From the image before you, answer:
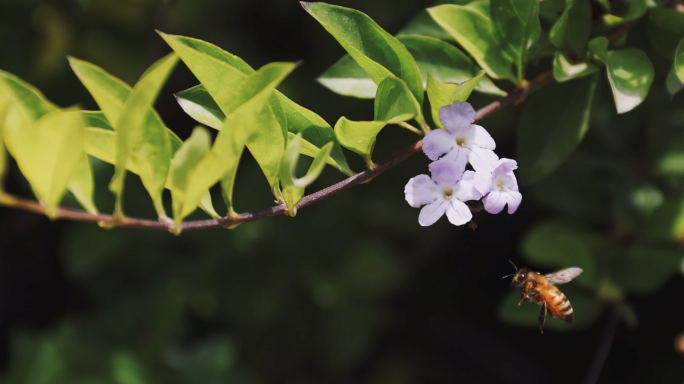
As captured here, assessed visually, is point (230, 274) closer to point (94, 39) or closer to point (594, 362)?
point (94, 39)

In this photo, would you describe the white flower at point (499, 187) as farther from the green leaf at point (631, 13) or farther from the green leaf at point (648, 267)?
the green leaf at point (648, 267)

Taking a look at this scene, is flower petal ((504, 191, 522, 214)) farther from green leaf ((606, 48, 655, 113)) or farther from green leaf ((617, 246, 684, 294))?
green leaf ((617, 246, 684, 294))

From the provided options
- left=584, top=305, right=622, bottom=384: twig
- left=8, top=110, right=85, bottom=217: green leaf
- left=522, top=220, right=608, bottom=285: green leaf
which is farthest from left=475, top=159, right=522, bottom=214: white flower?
left=584, top=305, right=622, bottom=384: twig

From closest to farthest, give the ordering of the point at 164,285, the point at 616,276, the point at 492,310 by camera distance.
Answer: the point at 616,276 < the point at 164,285 < the point at 492,310

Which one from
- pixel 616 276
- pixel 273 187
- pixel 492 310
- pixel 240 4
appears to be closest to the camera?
pixel 273 187

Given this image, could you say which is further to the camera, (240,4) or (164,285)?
(240,4)

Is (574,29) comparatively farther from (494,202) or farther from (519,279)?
(519,279)

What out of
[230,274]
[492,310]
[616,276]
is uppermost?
[616,276]

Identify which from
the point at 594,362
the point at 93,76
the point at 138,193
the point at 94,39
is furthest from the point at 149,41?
the point at 594,362
